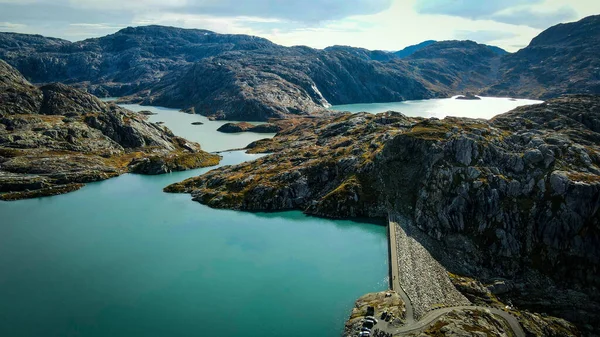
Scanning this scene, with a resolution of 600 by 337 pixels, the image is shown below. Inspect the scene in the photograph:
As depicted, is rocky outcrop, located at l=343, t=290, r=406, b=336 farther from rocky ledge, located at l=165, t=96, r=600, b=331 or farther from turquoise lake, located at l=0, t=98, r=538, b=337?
rocky ledge, located at l=165, t=96, r=600, b=331

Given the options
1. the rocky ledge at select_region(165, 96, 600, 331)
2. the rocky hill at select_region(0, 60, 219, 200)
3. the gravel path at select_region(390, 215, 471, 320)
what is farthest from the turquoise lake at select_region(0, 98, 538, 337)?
the rocky hill at select_region(0, 60, 219, 200)

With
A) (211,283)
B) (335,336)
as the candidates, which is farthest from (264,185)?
(335,336)

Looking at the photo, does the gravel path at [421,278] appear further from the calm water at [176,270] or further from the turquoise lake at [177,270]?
the calm water at [176,270]

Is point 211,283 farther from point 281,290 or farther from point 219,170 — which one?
point 219,170

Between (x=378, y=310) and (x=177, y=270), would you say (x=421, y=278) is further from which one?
(x=177, y=270)

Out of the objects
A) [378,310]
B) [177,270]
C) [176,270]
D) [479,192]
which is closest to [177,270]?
[177,270]

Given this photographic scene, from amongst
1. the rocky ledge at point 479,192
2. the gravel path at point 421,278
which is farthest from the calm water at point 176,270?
the rocky ledge at point 479,192
